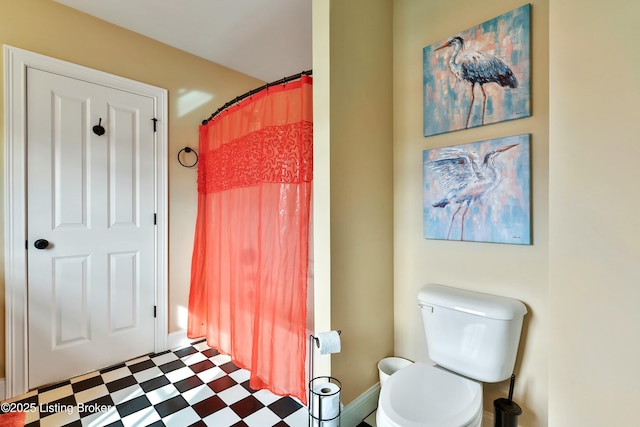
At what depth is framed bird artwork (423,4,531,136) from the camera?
53.6 inches

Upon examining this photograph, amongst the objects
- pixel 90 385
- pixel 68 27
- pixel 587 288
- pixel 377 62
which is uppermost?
pixel 68 27

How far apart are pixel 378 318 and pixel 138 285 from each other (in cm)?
183

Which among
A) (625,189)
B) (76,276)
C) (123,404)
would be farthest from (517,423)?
(76,276)

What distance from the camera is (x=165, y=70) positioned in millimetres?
2359

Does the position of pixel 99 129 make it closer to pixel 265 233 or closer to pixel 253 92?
pixel 253 92

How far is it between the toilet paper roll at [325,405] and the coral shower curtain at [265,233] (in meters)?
0.20

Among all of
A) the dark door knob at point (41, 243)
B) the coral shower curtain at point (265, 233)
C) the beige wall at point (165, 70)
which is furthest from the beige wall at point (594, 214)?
the dark door knob at point (41, 243)

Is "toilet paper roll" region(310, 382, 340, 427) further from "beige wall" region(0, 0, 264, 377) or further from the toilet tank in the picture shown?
"beige wall" region(0, 0, 264, 377)

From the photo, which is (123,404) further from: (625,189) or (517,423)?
(625,189)

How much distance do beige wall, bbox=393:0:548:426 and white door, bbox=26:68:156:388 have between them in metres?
1.90

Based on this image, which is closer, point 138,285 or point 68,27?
point 68,27

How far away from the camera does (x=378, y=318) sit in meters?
1.74

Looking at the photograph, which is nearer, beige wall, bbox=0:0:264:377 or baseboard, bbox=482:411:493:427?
baseboard, bbox=482:411:493:427

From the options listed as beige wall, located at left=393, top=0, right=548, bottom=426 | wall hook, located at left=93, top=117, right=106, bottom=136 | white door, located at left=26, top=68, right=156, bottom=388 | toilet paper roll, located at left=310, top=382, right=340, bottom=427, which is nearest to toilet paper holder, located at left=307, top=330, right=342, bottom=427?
toilet paper roll, located at left=310, top=382, right=340, bottom=427
